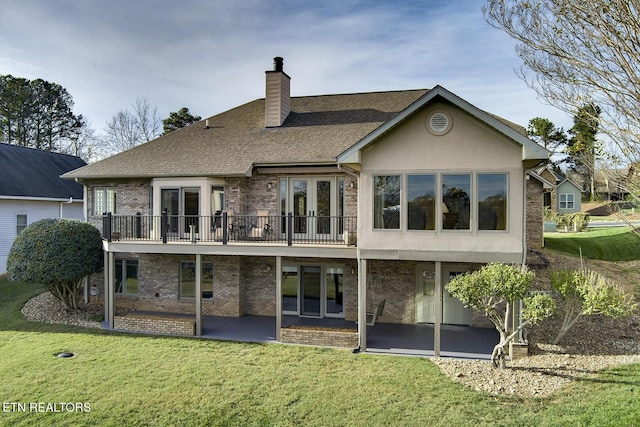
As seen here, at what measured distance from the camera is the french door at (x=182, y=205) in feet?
49.3

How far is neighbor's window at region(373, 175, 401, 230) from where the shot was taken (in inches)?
448

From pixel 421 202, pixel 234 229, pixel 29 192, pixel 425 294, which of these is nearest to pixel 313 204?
pixel 234 229

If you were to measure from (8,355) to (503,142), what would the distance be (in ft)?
45.5

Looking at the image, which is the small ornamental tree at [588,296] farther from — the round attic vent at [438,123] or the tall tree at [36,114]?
the tall tree at [36,114]

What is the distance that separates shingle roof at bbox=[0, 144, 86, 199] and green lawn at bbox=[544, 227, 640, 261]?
89.9 ft

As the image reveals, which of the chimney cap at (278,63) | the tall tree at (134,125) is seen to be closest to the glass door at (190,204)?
the chimney cap at (278,63)

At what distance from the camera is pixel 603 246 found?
22.6m

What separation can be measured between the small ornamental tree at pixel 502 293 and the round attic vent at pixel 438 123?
369 centimetres

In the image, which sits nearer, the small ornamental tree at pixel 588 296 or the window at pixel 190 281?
the small ornamental tree at pixel 588 296

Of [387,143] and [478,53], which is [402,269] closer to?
[387,143]

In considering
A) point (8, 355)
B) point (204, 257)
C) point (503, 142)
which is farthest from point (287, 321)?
point (503, 142)

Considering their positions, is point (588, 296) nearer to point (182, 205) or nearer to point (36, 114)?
point (182, 205)

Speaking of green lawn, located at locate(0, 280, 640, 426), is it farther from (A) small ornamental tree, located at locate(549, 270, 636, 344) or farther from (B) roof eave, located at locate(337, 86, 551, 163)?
(B) roof eave, located at locate(337, 86, 551, 163)

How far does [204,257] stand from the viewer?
1534 cm
